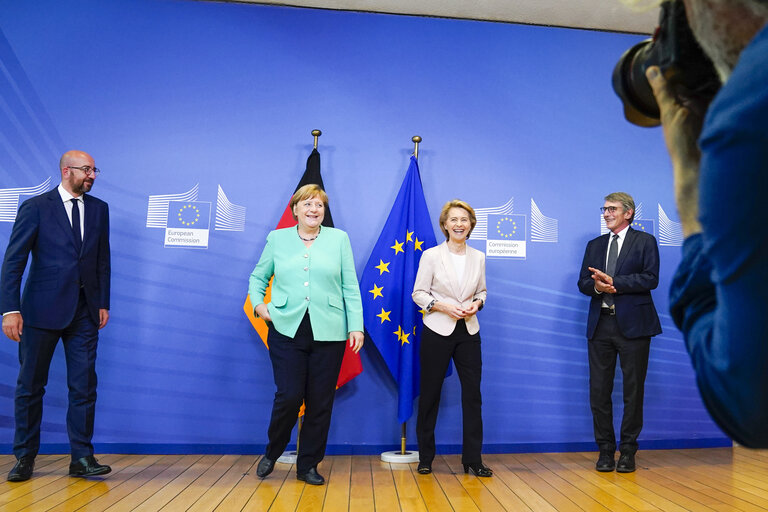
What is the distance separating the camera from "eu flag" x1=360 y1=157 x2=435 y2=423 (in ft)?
12.3

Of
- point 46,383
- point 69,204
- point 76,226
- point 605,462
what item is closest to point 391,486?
point 605,462

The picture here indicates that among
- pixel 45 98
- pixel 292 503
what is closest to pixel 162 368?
pixel 292 503

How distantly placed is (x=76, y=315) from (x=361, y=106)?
228cm

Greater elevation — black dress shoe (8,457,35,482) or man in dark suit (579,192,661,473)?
man in dark suit (579,192,661,473)

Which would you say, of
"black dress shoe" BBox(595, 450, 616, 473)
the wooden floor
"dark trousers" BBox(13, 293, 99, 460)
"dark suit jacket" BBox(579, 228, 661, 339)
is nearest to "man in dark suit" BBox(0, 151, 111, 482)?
"dark trousers" BBox(13, 293, 99, 460)

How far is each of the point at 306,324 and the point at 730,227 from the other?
2.82m

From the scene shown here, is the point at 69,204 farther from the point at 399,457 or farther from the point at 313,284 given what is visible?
the point at 399,457

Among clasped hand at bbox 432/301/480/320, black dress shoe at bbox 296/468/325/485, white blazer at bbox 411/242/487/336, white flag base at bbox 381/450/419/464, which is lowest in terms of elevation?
white flag base at bbox 381/450/419/464

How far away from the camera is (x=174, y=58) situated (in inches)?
162

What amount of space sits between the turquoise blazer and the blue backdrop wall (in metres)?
0.72

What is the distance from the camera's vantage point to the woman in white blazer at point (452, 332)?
11.3ft

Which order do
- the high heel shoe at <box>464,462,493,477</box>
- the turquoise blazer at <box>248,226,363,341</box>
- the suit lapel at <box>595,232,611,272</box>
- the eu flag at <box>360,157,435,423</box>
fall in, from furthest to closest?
1. the suit lapel at <box>595,232,611,272</box>
2. the eu flag at <box>360,157,435,423</box>
3. the high heel shoe at <box>464,462,493,477</box>
4. the turquoise blazer at <box>248,226,363,341</box>

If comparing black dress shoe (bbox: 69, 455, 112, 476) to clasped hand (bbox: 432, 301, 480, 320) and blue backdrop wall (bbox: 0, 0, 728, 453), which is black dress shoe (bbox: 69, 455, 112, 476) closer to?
blue backdrop wall (bbox: 0, 0, 728, 453)

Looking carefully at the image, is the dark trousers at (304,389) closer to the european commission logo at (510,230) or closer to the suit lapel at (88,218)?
the suit lapel at (88,218)
